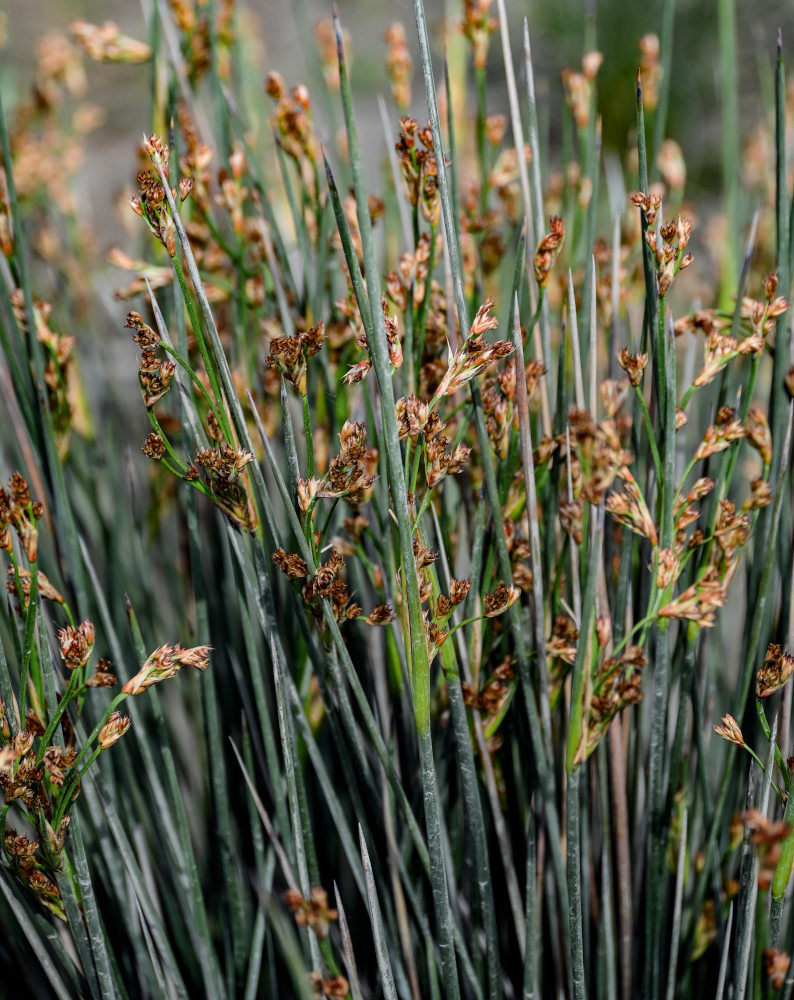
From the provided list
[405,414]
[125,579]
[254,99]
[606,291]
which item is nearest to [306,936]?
[405,414]

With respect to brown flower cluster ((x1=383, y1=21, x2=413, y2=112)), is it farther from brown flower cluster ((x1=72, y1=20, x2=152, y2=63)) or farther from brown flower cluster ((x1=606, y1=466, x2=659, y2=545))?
brown flower cluster ((x1=606, y1=466, x2=659, y2=545))

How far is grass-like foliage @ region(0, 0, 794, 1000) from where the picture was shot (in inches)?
18.3

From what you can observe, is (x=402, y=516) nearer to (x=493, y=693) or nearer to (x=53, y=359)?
(x=493, y=693)

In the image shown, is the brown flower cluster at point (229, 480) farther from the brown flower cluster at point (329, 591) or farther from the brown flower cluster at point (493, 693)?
the brown flower cluster at point (493, 693)

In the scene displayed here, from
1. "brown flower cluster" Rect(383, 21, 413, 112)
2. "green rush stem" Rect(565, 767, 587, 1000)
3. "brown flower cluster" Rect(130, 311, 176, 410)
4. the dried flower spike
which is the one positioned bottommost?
"green rush stem" Rect(565, 767, 587, 1000)

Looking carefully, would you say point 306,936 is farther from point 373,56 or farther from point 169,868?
point 373,56

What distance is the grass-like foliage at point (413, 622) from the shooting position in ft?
1.53

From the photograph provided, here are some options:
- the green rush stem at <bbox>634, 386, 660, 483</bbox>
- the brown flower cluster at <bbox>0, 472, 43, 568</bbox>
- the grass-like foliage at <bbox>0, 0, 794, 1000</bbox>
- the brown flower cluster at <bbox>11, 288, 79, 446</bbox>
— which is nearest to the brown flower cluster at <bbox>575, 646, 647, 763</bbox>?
the grass-like foliage at <bbox>0, 0, 794, 1000</bbox>

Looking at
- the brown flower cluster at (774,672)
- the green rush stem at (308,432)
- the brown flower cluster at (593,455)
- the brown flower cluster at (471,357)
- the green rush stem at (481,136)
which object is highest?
the green rush stem at (481,136)

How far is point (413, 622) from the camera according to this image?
430 millimetres

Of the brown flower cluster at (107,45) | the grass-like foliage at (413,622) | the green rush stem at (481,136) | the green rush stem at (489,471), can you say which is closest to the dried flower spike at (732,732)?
the grass-like foliage at (413,622)

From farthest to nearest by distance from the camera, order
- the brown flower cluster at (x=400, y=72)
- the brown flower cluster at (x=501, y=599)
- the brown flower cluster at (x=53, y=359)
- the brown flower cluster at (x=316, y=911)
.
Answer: the brown flower cluster at (x=400, y=72) < the brown flower cluster at (x=53, y=359) < the brown flower cluster at (x=501, y=599) < the brown flower cluster at (x=316, y=911)

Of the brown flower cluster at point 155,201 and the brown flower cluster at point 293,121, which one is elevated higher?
the brown flower cluster at point 293,121

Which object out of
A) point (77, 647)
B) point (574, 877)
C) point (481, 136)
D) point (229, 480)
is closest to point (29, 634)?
point (77, 647)
